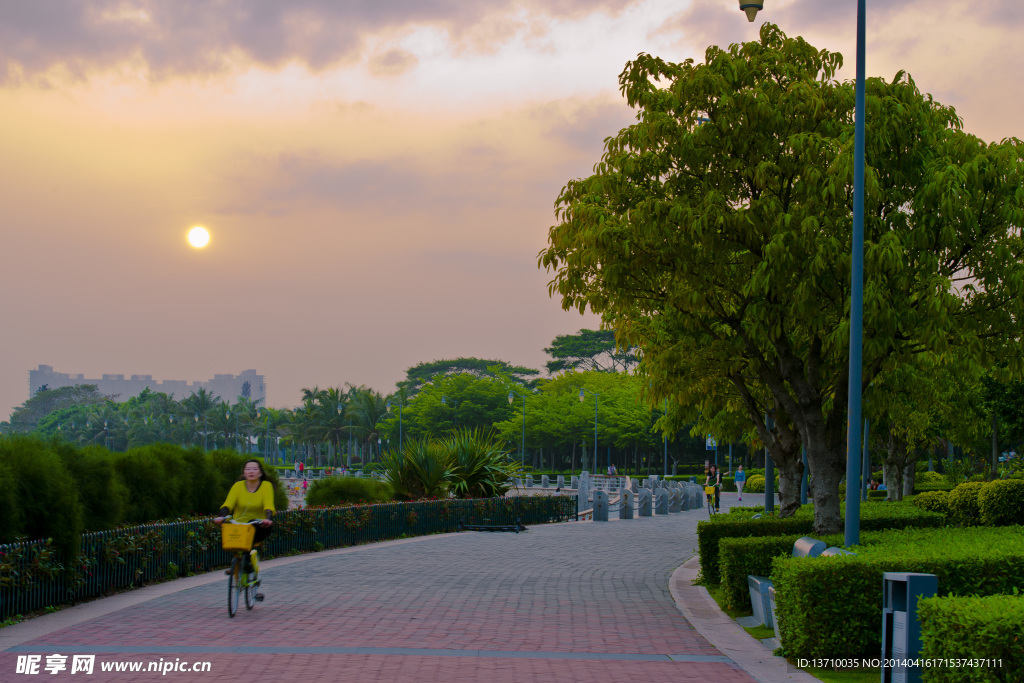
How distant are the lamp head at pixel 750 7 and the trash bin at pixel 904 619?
24.6 feet

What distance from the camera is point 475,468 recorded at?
1171 inches

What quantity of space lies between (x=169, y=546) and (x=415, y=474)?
13.5 meters

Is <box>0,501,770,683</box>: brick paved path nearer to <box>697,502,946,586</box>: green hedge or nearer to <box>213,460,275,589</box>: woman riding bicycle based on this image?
<box>697,502,946,586</box>: green hedge

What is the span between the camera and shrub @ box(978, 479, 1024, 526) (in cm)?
1686

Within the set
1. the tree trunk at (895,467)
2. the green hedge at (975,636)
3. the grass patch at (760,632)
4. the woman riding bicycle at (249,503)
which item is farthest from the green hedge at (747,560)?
the tree trunk at (895,467)

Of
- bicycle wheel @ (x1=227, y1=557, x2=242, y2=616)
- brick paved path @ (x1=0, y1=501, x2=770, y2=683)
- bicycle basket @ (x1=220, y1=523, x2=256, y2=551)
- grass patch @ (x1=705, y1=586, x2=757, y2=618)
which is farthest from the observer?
grass patch @ (x1=705, y1=586, x2=757, y2=618)

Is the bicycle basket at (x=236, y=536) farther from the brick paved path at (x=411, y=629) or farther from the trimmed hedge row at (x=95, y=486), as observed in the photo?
the trimmed hedge row at (x=95, y=486)

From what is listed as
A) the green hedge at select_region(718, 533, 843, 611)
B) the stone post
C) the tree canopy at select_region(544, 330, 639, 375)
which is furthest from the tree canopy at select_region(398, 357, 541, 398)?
the green hedge at select_region(718, 533, 843, 611)

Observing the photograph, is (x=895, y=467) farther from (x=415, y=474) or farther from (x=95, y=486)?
(x=95, y=486)

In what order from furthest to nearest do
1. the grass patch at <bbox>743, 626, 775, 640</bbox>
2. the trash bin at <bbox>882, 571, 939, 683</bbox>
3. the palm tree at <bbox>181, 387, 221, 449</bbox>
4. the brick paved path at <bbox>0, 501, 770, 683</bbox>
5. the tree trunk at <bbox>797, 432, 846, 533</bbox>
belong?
the palm tree at <bbox>181, 387, 221, 449</bbox> → the tree trunk at <bbox>797, 432, 846, 533</bbox> → the grass patch at <bbox>743, 626, 775, 640</bbox> → the brick paved path at <bbox>0, 501, 770, 683</bbox> → the trash bin at <bbox>882, 571, 939, 683</bbox>

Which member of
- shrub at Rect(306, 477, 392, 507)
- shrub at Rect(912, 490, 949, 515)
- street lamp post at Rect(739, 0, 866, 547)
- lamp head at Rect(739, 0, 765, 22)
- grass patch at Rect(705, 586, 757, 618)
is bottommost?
grass patch at Rect(705, 586, 757, 618)

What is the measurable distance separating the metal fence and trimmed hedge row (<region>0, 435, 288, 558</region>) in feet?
1.09

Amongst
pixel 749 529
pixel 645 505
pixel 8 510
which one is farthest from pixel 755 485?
pixel 8 510

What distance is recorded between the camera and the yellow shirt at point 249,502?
37.9 ft
